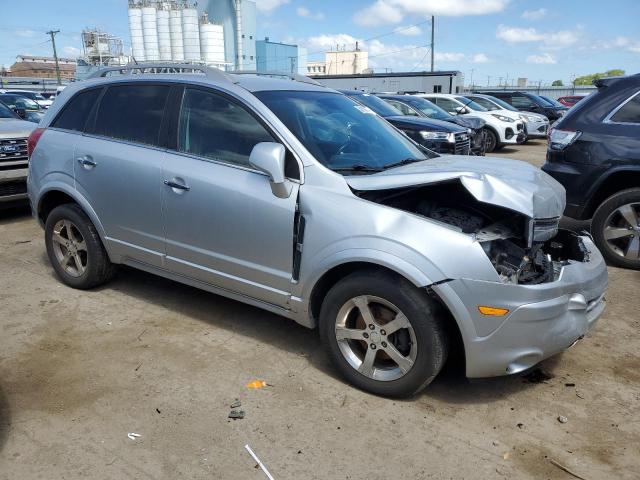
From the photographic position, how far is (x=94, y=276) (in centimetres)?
458

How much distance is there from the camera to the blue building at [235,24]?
207ft

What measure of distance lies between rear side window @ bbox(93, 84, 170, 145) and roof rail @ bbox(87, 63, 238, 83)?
28 cm

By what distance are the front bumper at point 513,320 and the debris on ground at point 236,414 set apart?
1291 mm

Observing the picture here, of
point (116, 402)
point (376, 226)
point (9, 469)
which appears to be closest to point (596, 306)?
point (376, 226)

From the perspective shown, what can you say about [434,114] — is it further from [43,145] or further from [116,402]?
[116,402]

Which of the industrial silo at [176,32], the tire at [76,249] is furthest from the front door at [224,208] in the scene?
the industrial silo at [176,32]

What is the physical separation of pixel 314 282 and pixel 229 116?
1.34 m

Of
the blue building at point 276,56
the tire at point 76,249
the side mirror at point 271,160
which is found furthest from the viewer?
the blue building at point 276,56

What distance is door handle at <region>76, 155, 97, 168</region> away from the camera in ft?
13.9

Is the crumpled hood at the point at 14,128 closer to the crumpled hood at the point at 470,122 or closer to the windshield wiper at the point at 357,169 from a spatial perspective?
the windshield wiper at the point at 357,169

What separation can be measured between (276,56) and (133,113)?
7691cm

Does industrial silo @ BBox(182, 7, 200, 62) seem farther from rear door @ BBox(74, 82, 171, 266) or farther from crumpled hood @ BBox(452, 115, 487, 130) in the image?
rear door @ BBox(74, 82, 171, 266)

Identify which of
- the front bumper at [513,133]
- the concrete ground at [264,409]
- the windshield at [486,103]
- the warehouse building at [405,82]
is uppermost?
the warehouse building at [405,82]

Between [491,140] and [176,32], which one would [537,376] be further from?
[176,32]
